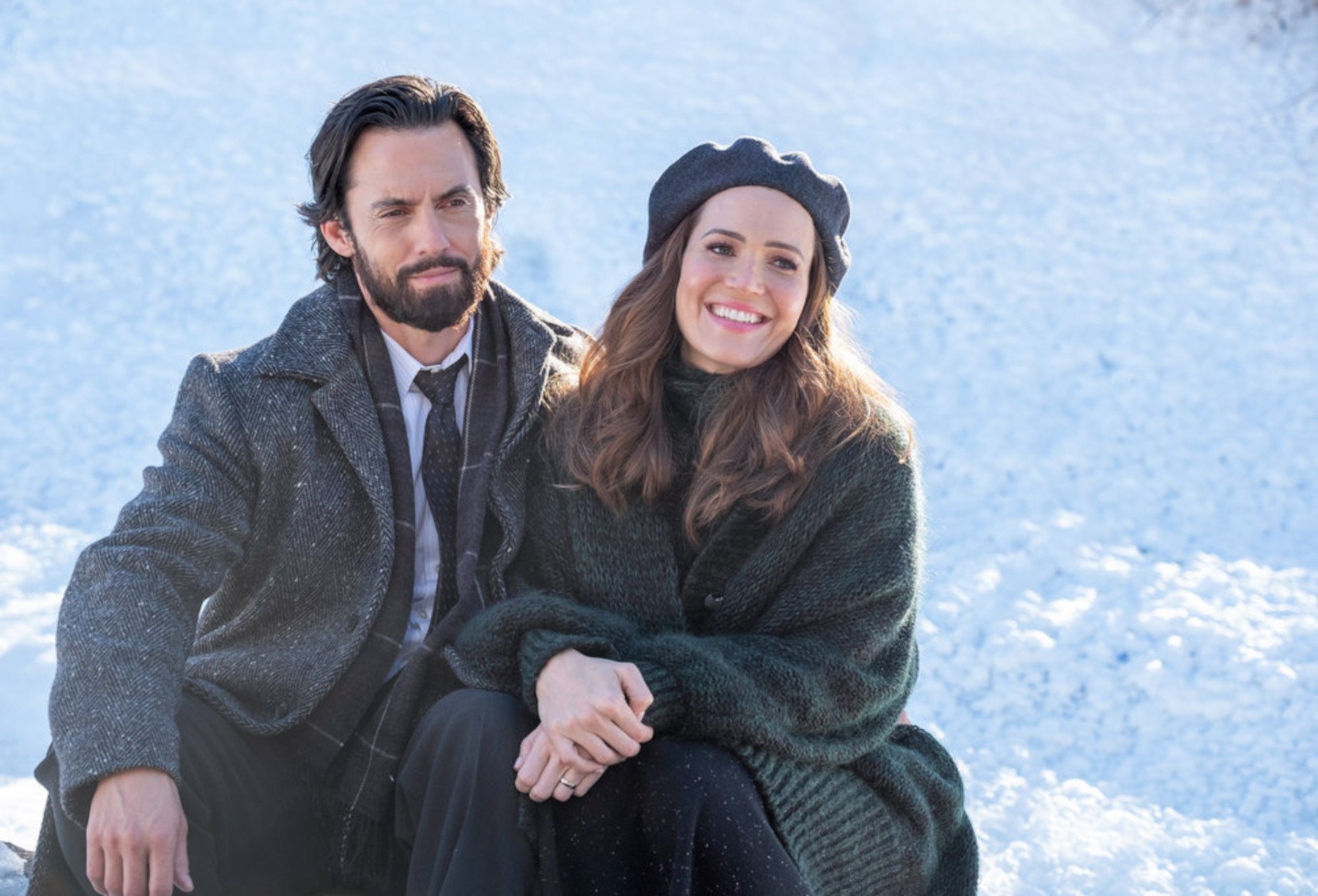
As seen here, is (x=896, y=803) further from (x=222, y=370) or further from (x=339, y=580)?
(x=222, y=370)

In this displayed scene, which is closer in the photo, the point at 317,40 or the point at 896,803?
the point at 896,803

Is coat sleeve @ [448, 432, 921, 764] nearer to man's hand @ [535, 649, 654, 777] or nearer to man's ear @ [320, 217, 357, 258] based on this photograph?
man's hand @ [535, 649, 654, 777]

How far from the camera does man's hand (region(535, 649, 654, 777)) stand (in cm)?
217

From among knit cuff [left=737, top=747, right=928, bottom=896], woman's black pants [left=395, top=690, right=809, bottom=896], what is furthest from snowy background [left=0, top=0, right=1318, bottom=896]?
woman's black pants [left=395, top=690, right=809, bottom=896]

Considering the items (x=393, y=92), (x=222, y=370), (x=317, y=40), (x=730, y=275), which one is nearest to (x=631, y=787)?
(x=730, y=275)

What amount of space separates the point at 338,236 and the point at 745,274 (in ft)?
2.82

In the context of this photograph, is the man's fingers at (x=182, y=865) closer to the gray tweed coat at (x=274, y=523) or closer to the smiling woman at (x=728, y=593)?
the gray tweed coat at (x=274, y=523)

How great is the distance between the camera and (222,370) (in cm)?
263

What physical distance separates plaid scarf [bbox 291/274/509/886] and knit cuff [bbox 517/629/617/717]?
287 millimetres

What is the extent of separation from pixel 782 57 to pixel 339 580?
5.71 meters

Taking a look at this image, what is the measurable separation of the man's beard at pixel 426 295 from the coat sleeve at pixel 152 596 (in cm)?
35

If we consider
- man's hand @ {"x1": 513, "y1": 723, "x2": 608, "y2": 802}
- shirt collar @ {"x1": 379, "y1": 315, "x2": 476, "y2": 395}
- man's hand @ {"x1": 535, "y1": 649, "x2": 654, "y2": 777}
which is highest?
shirt collar @ {"x1": 379, "y1": 315, "x2": 476, "y2": 395}

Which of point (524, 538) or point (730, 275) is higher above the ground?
point (730, 275)

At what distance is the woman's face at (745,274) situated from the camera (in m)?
2.59
